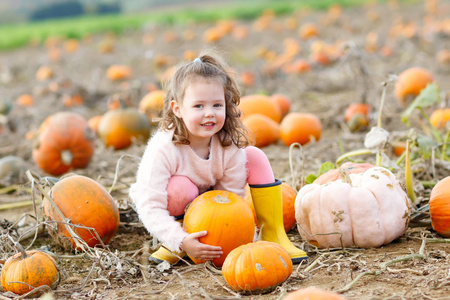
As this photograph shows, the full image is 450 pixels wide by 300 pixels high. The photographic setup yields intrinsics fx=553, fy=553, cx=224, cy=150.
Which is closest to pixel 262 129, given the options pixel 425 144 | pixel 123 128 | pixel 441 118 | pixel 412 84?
pixel 123 128

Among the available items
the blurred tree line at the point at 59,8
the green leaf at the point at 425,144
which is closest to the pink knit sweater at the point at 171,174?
the green leaf at the point at 425,144

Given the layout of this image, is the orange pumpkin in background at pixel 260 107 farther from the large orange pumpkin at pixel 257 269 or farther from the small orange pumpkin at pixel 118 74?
the small orange pumpkin at pixel 118 74

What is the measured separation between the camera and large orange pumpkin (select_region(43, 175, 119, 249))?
340 centimetres

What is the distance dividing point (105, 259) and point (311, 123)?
10.1ft

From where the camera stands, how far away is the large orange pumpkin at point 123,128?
6016mm

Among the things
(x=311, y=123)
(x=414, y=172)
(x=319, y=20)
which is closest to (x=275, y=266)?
(x=414, y=172)

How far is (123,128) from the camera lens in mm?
6008

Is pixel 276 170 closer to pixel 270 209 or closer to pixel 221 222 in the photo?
pixel 270 209

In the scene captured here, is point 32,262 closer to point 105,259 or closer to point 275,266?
point 105,259

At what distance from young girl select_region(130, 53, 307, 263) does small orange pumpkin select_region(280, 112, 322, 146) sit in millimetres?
2269

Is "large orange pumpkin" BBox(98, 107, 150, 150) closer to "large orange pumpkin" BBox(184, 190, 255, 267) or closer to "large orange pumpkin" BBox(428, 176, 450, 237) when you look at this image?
"large orange pumpkin" BBox(184, 190, 255, 267)

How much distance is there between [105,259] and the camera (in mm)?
3125

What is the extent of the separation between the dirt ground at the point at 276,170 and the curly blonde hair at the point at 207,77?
0.51 metres

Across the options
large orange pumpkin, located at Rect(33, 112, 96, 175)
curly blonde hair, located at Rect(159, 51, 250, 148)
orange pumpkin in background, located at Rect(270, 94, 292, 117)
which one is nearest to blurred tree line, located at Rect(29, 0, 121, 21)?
orange pumpkin in background, located at Rect(270, 94, 292, 117)
